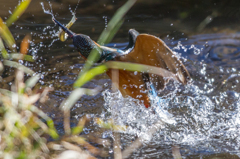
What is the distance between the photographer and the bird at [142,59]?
88.0 inches

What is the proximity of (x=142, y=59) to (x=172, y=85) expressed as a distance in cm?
81

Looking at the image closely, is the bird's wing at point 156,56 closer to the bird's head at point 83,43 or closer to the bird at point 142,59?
the bird at point 142,59

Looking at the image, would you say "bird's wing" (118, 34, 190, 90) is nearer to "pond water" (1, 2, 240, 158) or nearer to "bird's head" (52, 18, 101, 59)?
"bird's head" (52, 18, 101, 59)

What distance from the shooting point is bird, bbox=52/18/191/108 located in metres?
2.24

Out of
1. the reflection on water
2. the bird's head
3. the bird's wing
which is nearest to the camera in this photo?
the reflection on water

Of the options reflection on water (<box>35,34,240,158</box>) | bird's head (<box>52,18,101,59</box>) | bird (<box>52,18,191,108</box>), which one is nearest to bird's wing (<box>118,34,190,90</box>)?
bird (<box>52,18,191,108</box>)

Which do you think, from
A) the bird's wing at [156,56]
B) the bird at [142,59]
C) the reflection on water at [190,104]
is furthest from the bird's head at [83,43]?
the reflection on water at [190,104]

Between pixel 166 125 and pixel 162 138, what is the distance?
0.68 feet

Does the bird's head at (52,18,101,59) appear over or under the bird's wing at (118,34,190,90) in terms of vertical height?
over

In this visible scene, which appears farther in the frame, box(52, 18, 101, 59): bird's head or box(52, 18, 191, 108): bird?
box(52, 18, 101, 59): bird's head

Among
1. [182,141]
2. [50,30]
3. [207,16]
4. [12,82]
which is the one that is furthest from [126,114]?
[207,16]

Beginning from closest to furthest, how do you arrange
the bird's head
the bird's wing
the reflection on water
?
the reflection on water < the bird's wing < the bird's head

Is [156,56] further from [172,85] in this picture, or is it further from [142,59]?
[172,85]

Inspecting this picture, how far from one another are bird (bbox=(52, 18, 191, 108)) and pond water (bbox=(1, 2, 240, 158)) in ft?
0.59
